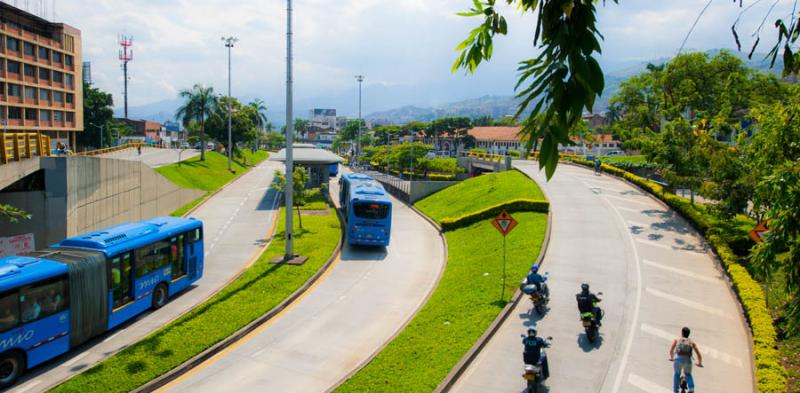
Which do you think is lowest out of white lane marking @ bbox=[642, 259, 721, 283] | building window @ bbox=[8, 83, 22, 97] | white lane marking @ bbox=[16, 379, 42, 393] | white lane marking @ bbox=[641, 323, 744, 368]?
white lane marking @ bbox=[16, 379, 42, 393]

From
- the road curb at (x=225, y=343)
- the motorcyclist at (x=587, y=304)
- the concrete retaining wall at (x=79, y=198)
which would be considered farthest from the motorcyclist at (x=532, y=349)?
the concrete retaining wall at (x=79, y=198)

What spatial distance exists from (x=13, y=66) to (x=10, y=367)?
166 ft

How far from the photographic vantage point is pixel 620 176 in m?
44.5

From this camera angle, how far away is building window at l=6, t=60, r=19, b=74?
52.0 metres

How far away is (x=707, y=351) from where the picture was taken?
48.6ft

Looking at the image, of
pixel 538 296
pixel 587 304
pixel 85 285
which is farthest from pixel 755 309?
pixel 85 285

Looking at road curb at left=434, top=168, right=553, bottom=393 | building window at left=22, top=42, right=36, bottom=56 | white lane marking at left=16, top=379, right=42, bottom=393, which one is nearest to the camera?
road curb at left=434, top=168, right=553, bottom=393

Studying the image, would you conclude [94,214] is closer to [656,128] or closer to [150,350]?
[150,350]

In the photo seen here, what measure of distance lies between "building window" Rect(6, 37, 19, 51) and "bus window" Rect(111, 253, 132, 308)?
4636 centimetres

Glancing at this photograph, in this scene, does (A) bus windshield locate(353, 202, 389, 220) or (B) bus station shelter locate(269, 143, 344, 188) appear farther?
(B) bus station shelter locate(269, 143, 344, 188)

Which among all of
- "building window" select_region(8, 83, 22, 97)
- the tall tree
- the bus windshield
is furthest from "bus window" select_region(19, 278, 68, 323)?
the tall tree

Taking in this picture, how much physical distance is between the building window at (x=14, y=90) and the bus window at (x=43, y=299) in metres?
47.1

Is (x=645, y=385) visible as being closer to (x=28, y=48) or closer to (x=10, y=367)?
(x=10, y=367)

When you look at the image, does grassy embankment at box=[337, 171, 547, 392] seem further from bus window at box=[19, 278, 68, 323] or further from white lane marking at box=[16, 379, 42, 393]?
bus window at box=[19, 278, 68, 323]
